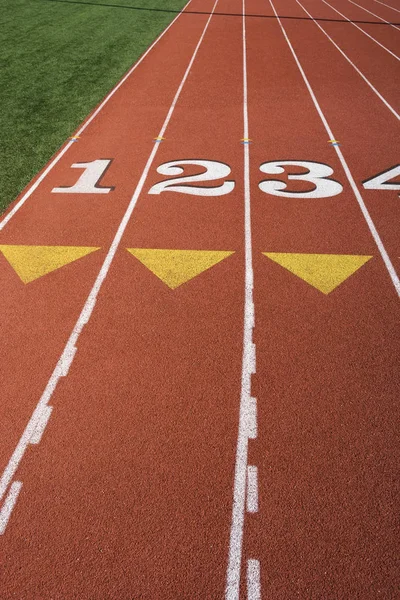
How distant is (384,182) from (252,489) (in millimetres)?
5248

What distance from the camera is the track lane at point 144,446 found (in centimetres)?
294

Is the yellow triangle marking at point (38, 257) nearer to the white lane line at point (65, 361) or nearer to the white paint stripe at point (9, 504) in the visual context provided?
the white lane line at point (65, 361)

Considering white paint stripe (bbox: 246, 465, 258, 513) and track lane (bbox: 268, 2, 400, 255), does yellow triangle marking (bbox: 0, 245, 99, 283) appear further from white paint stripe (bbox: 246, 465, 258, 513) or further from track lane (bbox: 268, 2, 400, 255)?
track lane (bbox: 268, 2, 400, 255)

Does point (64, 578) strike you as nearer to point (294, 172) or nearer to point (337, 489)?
point (337, 489)

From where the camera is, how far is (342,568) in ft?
9.53

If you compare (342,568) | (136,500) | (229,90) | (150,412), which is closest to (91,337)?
(150,412)

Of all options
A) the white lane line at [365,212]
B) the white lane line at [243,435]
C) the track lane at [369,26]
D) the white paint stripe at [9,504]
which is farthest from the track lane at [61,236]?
the track lane at [369,26]

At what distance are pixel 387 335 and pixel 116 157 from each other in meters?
5.14

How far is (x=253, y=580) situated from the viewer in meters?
2.87

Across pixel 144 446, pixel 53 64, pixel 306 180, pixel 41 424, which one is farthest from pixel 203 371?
pixel 53 64

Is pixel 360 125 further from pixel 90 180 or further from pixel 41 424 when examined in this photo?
pixel 41 424

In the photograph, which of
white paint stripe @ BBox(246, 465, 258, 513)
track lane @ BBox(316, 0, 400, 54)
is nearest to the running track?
white paint stripe @ BBox(246, 465, 258, 513)

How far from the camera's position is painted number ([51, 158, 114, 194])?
7.00 m

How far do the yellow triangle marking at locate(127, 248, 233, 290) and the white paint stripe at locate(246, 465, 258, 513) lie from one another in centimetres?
218
